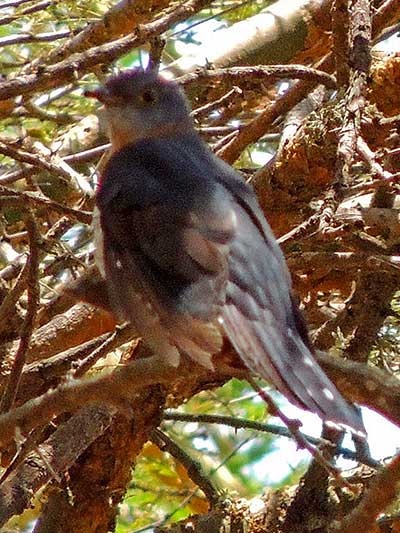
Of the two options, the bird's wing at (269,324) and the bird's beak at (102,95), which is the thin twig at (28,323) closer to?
the bird's wing at (269,324)

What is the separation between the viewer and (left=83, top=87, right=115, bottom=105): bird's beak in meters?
4.49

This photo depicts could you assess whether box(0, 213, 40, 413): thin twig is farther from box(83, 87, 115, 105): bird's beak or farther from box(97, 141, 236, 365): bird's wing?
box(83, 87, 115, 105): bird's beak

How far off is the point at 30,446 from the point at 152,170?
1.18 meters

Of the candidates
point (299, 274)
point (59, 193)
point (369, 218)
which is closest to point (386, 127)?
point (369, 218)

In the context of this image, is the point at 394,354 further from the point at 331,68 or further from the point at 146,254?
the point at 146,254

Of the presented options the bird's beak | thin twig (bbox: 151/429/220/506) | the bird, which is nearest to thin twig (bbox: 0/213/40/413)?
the bird

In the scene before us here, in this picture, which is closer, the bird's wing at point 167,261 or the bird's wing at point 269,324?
the bird's wing at point 269,324

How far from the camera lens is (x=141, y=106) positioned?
475cm

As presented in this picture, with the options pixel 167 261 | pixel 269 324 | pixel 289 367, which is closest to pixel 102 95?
pixel 167 261

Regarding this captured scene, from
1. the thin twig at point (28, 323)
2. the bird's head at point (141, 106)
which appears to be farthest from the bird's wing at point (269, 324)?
the bird's head at point (141, 106)

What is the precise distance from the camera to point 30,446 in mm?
3254

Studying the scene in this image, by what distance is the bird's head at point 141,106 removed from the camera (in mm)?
4594

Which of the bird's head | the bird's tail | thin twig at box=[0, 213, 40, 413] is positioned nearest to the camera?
the bird's tail

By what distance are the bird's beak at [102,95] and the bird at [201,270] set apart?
39cm
